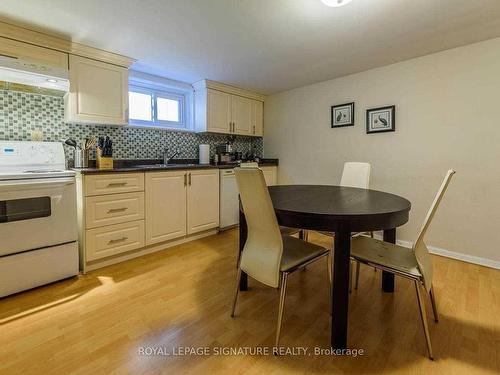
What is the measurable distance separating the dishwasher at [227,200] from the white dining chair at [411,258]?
6.32 feet

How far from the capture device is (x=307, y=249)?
1.57m

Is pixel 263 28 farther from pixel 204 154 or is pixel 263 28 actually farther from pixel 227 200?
pixel 227 200

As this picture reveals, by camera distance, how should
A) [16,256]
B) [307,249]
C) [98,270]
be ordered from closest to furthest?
[307,249]
[16,256]
[98,270]

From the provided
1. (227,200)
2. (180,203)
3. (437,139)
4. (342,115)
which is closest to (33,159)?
(180,203)

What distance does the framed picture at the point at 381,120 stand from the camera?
2.80 metres

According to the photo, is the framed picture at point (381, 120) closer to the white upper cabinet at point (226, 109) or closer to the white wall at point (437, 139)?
the white wall at point (437, 139)

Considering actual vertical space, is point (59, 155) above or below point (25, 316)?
above

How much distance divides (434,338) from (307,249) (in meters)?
0.82

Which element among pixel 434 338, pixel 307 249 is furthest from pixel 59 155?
pixel 434 338

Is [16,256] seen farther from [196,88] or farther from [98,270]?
[196,88]

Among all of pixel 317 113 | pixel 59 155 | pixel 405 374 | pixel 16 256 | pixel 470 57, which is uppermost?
pixel 470 57

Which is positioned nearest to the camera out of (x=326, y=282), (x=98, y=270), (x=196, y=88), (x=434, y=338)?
(x=434, y=338)

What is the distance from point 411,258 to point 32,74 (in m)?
2.93

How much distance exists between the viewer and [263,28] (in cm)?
201
